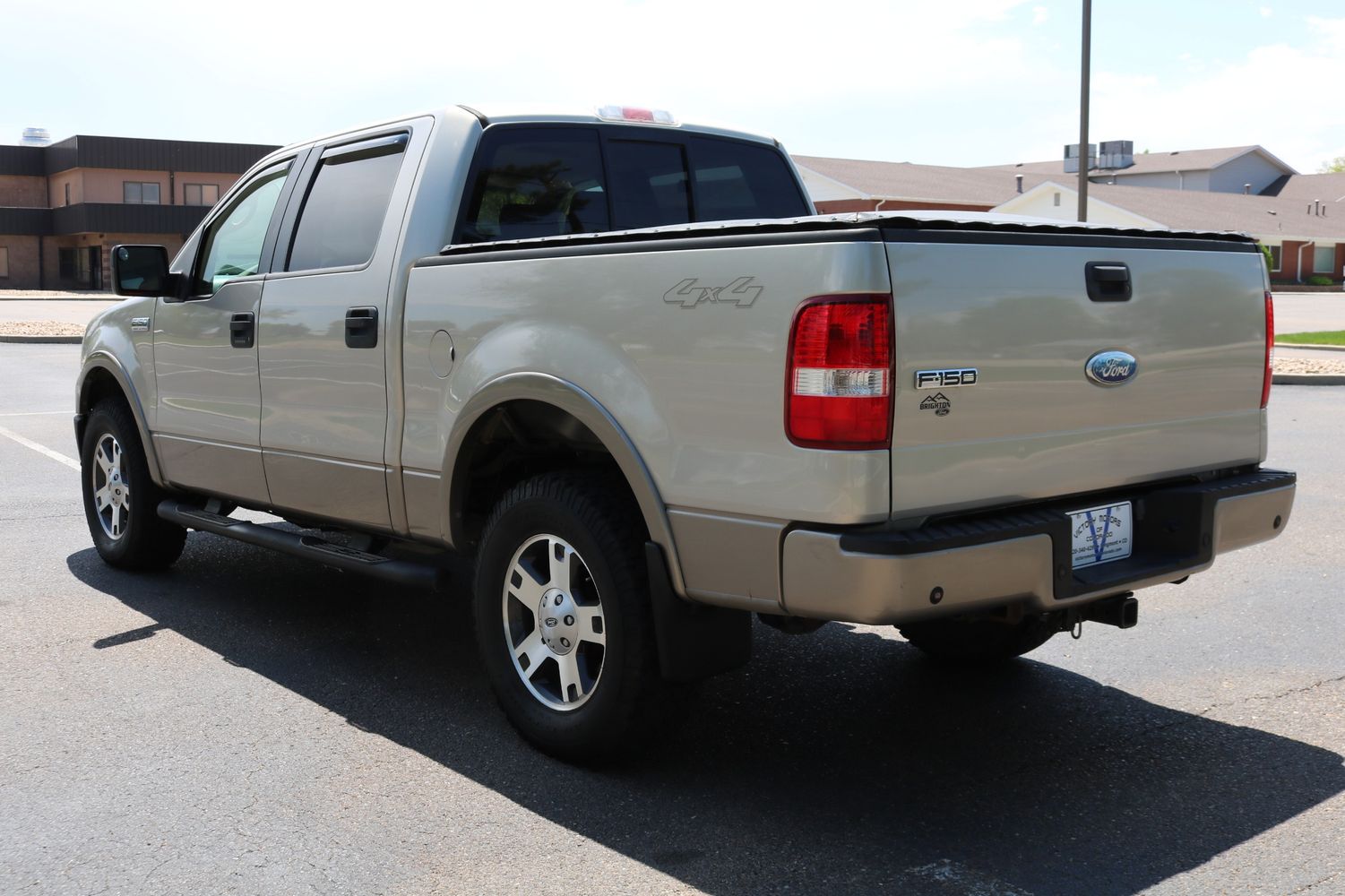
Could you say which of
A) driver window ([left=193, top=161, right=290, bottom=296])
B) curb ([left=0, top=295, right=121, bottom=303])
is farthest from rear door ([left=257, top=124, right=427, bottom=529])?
curb ([left=0, top=295, right=121, bottom=303])

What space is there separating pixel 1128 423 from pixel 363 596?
13.0 ft

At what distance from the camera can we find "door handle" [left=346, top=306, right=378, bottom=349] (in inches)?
197

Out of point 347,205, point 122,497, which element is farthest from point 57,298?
point 347,205

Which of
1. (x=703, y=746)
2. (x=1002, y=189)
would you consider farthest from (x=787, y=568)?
(x=1002, y=189)

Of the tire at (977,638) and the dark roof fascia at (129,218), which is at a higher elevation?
the dark roof fascia at (129,218)

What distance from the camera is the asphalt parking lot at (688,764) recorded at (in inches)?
142

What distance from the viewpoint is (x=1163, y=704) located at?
4965 mm

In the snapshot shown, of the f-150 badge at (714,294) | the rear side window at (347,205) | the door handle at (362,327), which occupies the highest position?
the rear side window at (347,205)

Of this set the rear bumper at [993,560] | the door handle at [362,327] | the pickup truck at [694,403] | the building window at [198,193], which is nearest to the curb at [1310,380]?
the pickup truck at [694,403]

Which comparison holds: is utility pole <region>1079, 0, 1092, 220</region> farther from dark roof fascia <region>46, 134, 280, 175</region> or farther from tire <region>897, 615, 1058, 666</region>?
dark roof fascia <region>46, 134, 280, 175</region>

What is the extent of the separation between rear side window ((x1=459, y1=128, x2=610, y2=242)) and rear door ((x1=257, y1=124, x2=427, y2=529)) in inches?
11.1

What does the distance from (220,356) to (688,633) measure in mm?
3022

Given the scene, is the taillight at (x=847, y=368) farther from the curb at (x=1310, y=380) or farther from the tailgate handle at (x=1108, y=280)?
the curb at (x=1310, y=380)

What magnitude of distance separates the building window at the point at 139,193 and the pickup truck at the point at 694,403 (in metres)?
61.5
